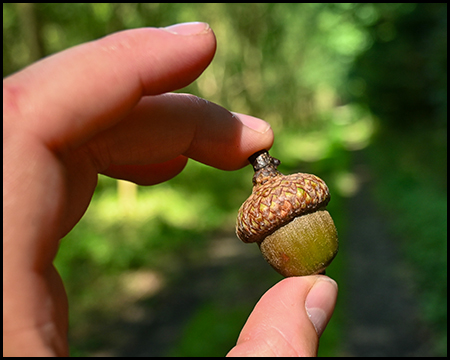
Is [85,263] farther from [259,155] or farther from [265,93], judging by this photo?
[265,93]

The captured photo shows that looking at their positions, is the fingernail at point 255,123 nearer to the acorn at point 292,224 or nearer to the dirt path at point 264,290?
the acorn at point 292,224

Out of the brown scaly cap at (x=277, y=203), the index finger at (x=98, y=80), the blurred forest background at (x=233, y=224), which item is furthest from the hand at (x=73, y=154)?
the blurred forest background at (x=233, y=224)

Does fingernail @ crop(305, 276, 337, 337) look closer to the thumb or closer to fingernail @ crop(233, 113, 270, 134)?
the thumb

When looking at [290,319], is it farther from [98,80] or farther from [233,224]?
[233,224]

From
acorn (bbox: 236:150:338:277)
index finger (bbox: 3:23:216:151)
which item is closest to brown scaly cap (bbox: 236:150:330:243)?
acorn (bbox: 236:150:338:277)

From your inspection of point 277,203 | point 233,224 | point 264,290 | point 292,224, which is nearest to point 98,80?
point 277,203

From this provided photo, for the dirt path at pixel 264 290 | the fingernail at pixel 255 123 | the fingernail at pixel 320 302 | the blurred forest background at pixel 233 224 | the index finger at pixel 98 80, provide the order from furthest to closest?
the blurred forest background at pixel 233 224
the dirt path at pixel 264 290
the fingernail at pixel 255 123
the fingernail at pixel 320 302
the index finger at pixel 98 80

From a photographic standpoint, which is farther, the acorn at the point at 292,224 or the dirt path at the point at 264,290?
the dirt path at the point at 264,290

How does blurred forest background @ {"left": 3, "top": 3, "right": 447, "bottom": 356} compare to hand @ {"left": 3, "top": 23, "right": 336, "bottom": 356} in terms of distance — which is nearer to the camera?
hand @ {"left": 3, "top": 23, "right": 336, "bottom": 356}
